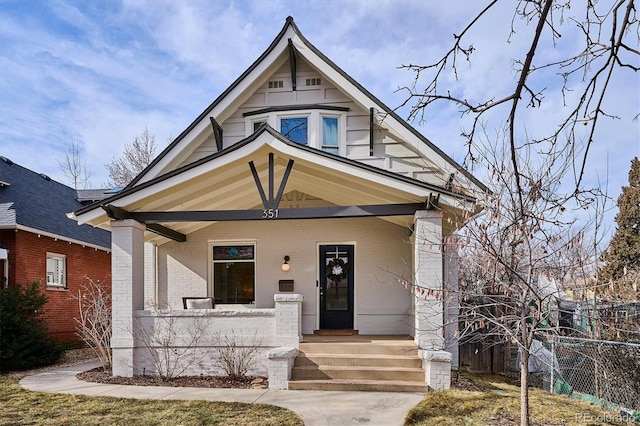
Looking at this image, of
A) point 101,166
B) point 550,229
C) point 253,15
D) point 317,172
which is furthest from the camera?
point 101,166

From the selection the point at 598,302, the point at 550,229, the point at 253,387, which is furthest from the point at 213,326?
the point at 598,302

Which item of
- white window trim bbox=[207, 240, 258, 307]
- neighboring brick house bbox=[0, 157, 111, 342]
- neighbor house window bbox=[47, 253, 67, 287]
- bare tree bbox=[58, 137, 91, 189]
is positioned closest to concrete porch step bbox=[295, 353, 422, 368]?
white window trim bbox=[207, 240, 258, 307]

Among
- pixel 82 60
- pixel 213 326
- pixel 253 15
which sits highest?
pixel 82 60

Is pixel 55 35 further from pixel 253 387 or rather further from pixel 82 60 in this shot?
pixel 253 387

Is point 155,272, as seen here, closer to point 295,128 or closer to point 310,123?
point 295,128

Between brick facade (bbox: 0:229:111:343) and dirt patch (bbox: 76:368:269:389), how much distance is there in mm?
5018

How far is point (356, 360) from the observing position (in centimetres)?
757

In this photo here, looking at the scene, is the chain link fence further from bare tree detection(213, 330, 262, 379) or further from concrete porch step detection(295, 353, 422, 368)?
bare tree detection(213, 330, 262, 379)

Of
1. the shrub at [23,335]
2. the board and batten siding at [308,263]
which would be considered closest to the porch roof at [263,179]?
the board and batten siding at [308,263]

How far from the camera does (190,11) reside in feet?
16.9

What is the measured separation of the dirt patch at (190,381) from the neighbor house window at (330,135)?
5234 mm

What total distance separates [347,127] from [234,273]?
4.59 metres

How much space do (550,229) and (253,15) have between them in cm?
499

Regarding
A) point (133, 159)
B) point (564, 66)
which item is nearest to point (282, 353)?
point (564, 66)
